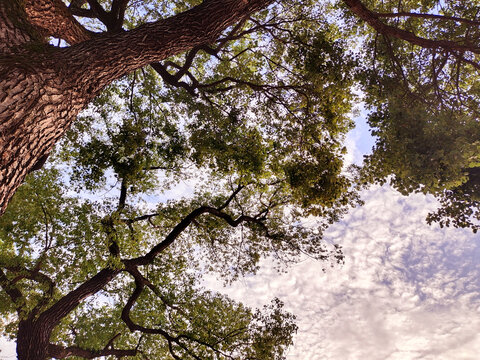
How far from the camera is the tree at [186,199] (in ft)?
27.3

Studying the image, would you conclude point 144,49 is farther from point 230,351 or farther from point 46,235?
point 230,351

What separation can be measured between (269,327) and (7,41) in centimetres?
967

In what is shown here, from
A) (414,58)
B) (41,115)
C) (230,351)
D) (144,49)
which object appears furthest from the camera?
(230,351)

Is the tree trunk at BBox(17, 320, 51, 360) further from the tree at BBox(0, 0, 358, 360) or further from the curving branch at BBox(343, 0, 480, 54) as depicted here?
the curving branch at BBox(343, 0, 480, 54)

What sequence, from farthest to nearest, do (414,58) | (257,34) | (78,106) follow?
(257,34)
(414,58)
(78,106)

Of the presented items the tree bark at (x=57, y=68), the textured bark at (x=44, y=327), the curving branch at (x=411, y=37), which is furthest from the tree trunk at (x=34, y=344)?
the curving branch at (x=411, y=37)

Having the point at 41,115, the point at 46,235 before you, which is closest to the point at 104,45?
the point at 41,115

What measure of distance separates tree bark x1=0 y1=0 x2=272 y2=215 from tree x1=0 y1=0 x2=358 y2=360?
6cm

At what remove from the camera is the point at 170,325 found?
10.6m

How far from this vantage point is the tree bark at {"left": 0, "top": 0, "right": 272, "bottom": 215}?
3.18 metres

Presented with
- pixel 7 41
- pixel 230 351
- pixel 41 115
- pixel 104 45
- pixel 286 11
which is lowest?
pixel 230 351

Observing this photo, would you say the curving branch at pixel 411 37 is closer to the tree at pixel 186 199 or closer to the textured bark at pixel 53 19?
the tree at pixel 186 199

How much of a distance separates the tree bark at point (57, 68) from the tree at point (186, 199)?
6cm

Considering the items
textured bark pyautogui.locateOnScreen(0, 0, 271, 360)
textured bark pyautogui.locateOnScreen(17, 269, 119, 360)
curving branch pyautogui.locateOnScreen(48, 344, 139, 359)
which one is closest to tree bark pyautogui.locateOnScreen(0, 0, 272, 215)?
textured bark pyautogui.locateOnScreen(0, 0, 271, 360)
